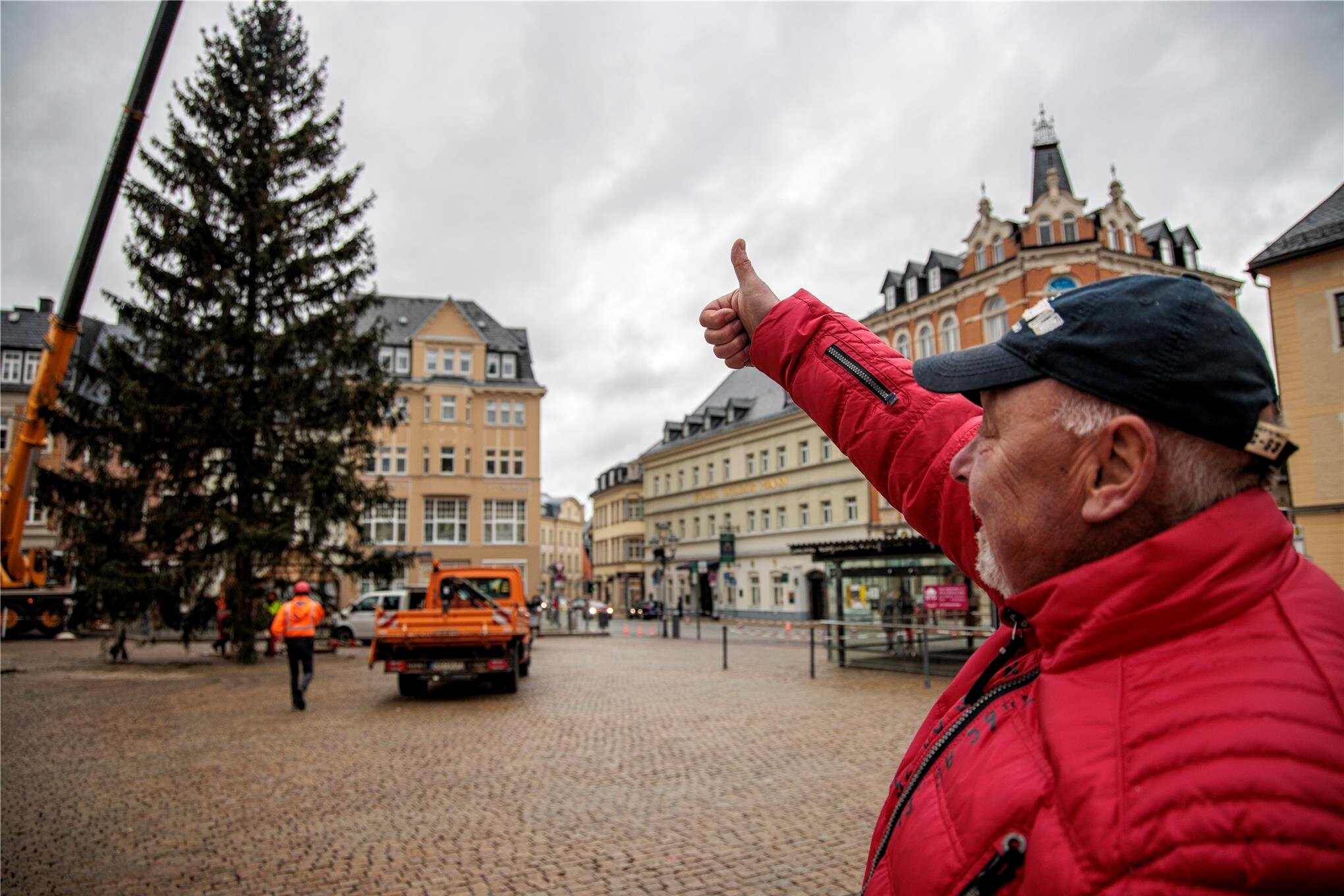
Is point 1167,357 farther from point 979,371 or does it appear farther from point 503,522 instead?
point 503,522

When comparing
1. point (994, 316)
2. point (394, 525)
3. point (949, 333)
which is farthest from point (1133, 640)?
point (394, 525)

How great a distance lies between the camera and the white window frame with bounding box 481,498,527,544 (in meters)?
51.8

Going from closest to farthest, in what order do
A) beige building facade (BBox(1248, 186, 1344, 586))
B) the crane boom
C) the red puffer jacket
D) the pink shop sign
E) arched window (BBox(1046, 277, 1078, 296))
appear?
the red puffer jacket, the crane boom, the pink shop sign, beige building facade (BBox(1248, 186, 1344, 586)), arched window (BBox(1046, 277, 1078, 296))

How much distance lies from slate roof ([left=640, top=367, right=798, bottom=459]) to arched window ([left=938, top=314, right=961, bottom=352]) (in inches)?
438

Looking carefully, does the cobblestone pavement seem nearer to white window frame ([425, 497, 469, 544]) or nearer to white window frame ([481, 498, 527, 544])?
white window frame ([425, 497, 469, 544])

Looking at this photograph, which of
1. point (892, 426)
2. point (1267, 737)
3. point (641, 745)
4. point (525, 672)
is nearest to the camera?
point (1267, 737)

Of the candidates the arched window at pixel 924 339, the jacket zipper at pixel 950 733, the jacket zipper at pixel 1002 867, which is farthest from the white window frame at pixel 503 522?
the jacket zipper at pixel 1002 867

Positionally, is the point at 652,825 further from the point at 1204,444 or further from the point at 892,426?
the point at 1204,444

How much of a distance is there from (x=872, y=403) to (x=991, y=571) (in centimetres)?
60

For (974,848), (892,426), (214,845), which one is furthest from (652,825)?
(974,848)

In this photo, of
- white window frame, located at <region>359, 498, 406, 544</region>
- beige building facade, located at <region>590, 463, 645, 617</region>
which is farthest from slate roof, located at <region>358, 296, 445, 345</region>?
beige building facade, located at <region>590, 463, 645, 617</region>

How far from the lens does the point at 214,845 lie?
234 inches

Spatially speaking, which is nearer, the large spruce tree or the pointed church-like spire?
the large spruce tree

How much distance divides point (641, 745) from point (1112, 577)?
901 centimetres
